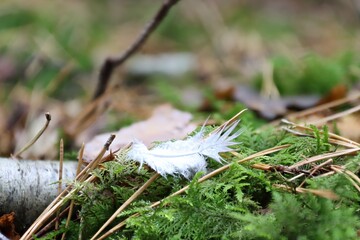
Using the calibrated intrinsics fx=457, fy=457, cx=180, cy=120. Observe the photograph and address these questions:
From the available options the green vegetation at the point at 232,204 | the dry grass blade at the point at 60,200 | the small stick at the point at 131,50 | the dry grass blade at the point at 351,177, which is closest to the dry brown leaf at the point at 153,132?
the dry grass blade at the point at 60,200

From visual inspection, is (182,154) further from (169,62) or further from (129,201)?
(169,62)

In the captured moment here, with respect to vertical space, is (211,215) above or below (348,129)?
above

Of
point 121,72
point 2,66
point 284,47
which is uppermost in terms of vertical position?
point 2,66

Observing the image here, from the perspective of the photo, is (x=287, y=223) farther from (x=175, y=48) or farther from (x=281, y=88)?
(x=175, y=48)

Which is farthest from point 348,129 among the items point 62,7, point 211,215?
point 62,7

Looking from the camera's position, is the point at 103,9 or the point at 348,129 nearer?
the point at 348,129

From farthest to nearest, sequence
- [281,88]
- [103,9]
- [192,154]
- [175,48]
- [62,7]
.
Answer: [103,9] → [62,7] → [175,48] → [281,88] → [192,154]

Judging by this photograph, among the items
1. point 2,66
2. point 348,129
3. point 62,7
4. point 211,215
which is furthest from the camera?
point 62,7
